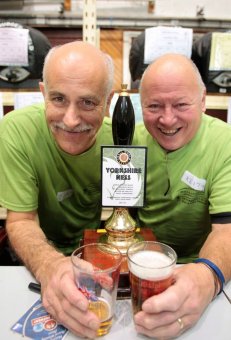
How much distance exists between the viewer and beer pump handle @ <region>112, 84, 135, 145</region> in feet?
3.41

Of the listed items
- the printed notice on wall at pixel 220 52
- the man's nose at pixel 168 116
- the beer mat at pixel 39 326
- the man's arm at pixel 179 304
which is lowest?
the beer mat at pixel 39 326

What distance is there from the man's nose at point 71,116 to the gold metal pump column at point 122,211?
0.45ft

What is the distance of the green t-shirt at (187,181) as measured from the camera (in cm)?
126

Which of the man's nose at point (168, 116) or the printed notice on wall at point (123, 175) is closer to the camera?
the printed notice on wall at point (123, 175)

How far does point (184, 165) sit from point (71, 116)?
1.51 ft

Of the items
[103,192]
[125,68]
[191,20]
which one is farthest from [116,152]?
[191,20]

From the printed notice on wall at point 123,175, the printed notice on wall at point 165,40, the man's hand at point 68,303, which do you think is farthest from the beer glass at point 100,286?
the printed notice on wall at point 165,40

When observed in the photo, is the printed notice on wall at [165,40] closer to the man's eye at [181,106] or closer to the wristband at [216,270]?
the man's eye at [181,106]

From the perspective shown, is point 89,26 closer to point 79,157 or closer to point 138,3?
point 79,157

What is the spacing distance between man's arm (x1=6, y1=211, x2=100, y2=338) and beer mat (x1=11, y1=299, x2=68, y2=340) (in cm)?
2

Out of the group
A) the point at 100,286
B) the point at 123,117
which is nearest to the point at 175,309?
the point at 100,286

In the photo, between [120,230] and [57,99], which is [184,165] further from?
[57,99]

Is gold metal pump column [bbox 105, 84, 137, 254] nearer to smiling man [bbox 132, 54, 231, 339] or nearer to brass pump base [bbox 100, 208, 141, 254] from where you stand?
brass pump base [bbox 100, 208, 141, 254]

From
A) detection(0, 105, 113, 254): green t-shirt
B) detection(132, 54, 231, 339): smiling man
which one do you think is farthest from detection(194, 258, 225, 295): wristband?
detection(0, 105, 113, 254): green t-shirt
